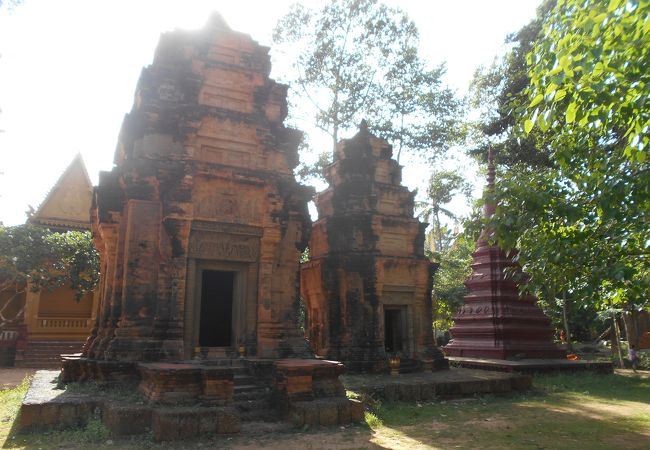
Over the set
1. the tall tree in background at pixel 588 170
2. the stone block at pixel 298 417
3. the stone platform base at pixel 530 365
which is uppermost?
the tall tree in background at pixel 588 170

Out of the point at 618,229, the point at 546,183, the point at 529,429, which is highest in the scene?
the point at 546,183

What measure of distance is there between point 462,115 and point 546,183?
1852cm

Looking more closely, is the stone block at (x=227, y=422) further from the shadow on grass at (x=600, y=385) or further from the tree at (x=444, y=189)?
the tree at (x=444, y=189)

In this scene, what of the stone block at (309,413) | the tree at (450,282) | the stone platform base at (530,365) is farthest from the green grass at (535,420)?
the tree at (450,282)

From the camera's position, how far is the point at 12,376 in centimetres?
1845

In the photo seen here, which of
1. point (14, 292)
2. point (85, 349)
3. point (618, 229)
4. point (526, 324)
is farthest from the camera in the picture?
point (14, 292)

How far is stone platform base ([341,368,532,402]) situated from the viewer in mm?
11562

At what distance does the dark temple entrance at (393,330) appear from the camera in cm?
1596

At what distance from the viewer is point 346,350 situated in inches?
578

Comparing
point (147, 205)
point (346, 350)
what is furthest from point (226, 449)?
point (346, 350)

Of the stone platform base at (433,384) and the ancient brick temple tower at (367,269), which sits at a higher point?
the ancient brick temple tower at (367,269)

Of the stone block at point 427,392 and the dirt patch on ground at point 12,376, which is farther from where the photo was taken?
the dirt patch on ground at point 12,376

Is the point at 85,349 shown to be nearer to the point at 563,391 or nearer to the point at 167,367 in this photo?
the point at 167,367

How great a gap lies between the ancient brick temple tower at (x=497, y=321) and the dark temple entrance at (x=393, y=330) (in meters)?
3.56
